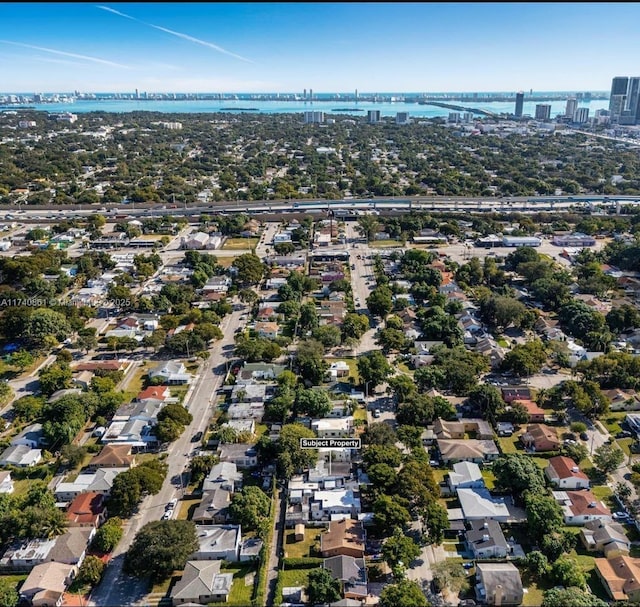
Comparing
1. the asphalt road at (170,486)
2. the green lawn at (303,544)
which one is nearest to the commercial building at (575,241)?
the asphalt road at (170,486)

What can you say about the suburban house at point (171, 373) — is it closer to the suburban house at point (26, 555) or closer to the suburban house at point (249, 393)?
the suburban house at point (249, 393)

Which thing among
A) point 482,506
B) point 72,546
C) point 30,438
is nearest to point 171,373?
point 30,438

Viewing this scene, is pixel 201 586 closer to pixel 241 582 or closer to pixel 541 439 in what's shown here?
pixel 241 582

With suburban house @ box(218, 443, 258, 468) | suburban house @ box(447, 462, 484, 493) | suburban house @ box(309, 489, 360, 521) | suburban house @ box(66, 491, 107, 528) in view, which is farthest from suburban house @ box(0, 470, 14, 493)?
suburban house @ box(447, 462, 484, 493)

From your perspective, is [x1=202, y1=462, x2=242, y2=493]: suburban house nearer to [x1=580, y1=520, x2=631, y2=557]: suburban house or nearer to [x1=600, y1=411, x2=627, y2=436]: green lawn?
[x1=580, y1=520, x2=631, y2=557]: suburban house

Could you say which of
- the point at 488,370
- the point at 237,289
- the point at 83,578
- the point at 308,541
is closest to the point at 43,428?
the point at 83,578

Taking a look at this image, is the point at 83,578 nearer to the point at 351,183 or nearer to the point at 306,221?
the point at 306,221
